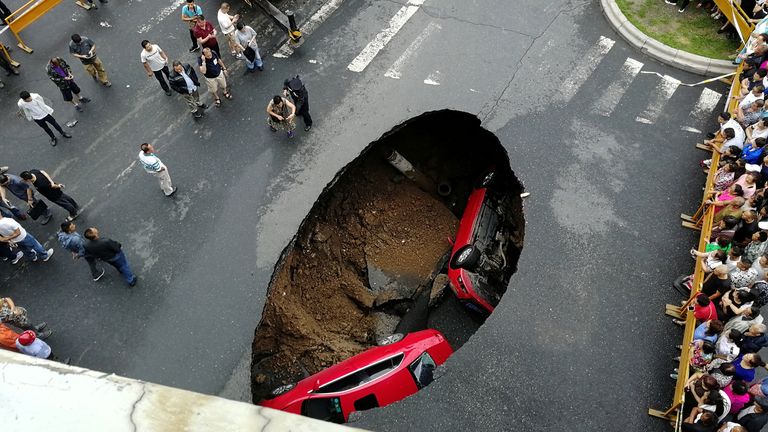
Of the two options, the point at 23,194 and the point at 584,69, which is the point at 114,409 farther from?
the point at 584,69

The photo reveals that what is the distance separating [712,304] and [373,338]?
6.21 metres

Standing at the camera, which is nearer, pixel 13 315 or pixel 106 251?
pixel 13 315

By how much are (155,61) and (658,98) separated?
11950 millimetres

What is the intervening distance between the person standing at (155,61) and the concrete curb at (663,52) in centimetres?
1150

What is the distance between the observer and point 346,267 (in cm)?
1148

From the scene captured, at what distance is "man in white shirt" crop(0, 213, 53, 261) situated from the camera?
9.41 metres

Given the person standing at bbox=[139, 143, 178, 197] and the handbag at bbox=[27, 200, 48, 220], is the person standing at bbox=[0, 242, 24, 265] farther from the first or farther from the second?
the person standing at bbox=[139, 143, 178, 197]

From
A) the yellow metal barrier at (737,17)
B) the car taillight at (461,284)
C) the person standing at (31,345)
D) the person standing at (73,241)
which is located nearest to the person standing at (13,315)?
the person standing at (31,345)

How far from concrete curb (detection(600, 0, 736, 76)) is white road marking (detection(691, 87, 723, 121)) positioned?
66cm

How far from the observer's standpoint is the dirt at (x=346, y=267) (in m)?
9.82

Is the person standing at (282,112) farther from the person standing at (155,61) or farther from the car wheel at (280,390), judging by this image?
the car wheel at (280,390)

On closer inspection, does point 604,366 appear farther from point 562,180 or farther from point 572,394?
point 562,180

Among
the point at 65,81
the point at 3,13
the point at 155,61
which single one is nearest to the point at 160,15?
the point at 155,61

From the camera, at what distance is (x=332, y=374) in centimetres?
880
